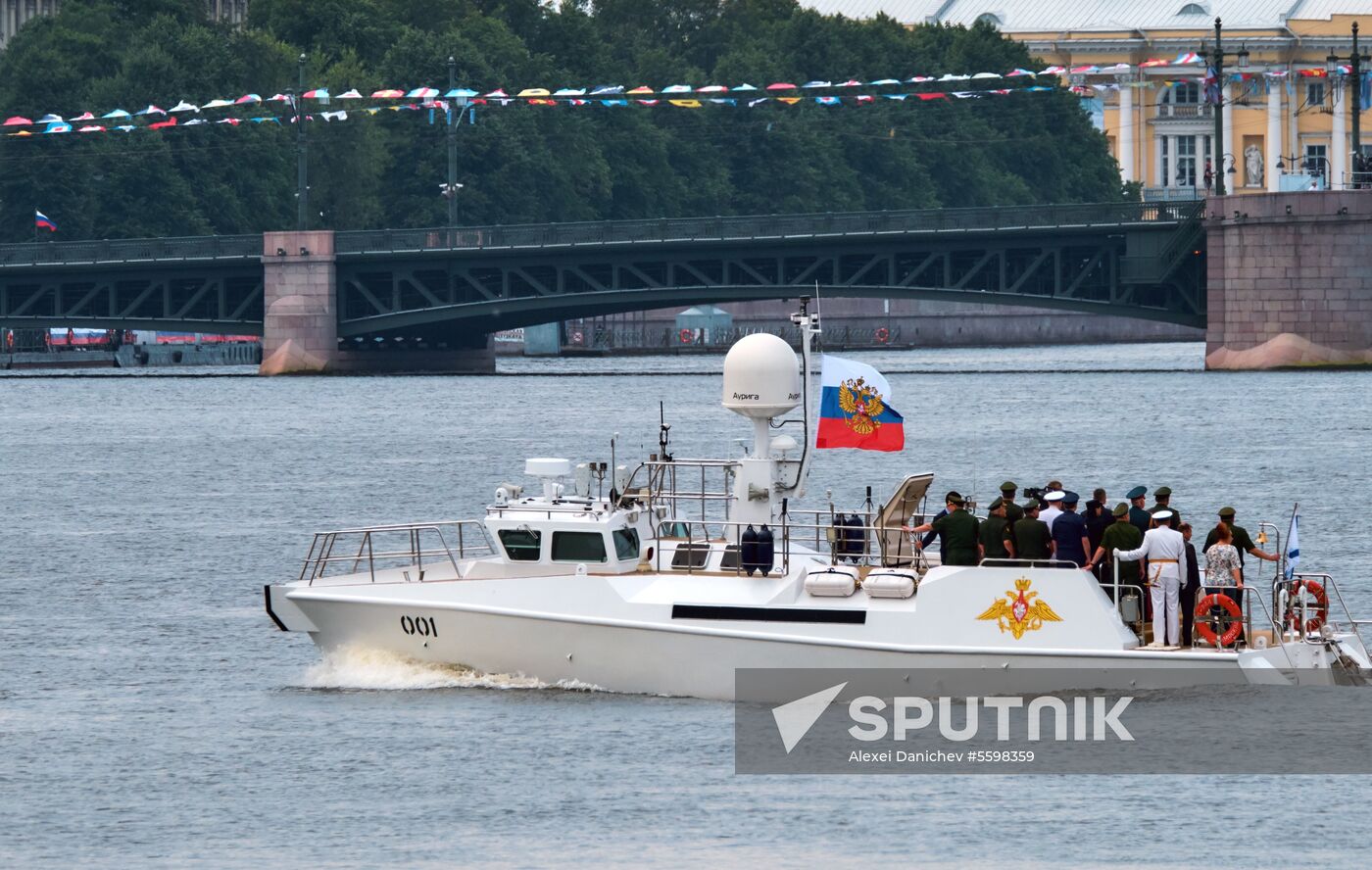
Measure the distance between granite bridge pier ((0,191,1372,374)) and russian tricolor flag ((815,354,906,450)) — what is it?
74.6 metres

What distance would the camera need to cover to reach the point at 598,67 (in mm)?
180750

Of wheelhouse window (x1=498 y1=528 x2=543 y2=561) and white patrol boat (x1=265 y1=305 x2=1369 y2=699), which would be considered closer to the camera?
white patrol boat (x1=265 y1=305 x2=1369 y2=699)

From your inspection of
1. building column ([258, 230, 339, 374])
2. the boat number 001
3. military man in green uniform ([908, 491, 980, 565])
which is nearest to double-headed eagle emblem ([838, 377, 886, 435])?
military man in green uniform ([908, 491, 980, 565])

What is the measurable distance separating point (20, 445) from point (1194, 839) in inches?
2729

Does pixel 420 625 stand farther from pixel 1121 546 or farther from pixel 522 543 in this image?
pixel 1121 546

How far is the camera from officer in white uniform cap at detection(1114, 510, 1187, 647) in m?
33.5

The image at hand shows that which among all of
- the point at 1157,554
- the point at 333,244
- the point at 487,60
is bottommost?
the point at 1157,554

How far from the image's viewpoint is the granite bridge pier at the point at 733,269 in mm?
117125

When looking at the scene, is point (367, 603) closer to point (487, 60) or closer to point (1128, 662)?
point (1128, 662)

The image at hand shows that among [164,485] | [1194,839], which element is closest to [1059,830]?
[1194,839]

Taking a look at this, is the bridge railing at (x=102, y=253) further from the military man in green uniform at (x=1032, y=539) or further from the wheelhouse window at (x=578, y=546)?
the military man in green uniform at (x=1032, y=539)

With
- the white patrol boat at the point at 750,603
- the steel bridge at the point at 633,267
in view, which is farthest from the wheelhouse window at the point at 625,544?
the steel bridge at the point at 633,267

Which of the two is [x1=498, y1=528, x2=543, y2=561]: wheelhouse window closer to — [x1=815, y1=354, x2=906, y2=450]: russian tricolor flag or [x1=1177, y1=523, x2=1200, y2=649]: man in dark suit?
[x1=815, y1=354, x2=906, y2=450]: russian tricolor flag

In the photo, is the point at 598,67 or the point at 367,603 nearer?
the point at 367,603
